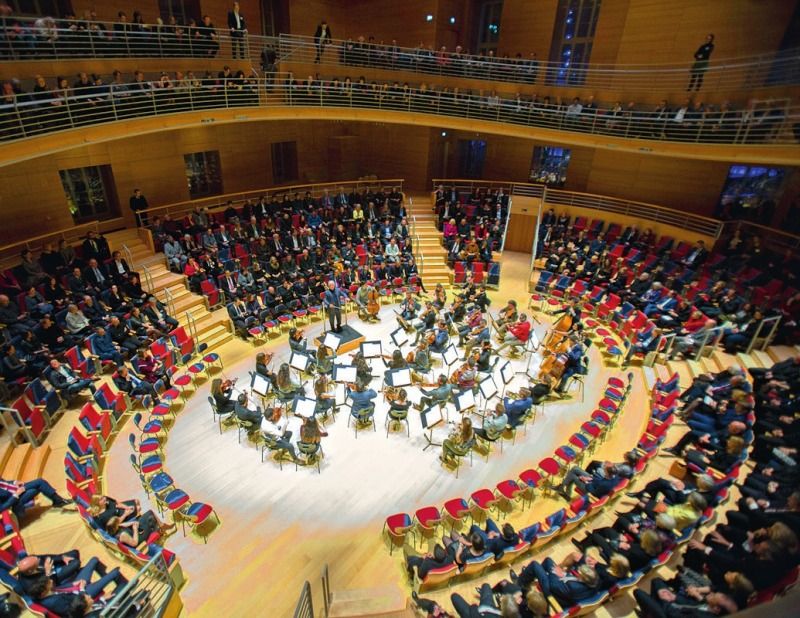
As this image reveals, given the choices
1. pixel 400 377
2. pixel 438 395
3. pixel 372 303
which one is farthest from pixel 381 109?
pixel 438 395

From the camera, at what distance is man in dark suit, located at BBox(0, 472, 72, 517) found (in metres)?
6.95

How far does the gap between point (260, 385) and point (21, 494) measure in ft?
13.1

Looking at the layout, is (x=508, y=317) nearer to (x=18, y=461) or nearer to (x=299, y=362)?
(x=299, y=362)

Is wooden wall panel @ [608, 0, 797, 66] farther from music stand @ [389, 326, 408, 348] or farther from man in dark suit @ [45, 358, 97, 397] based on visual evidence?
man in dark suit @ [45, 358, 97, 397]

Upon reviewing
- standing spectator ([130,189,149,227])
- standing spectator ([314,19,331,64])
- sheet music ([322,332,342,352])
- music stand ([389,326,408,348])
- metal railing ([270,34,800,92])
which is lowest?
music stand ([389,326,408,348])

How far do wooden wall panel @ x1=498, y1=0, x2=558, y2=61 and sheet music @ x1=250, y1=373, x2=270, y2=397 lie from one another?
1874 centimetres

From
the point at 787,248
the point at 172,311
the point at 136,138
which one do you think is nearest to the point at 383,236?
the point at 172,311

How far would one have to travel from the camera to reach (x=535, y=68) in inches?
742

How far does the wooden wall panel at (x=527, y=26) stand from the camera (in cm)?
1994

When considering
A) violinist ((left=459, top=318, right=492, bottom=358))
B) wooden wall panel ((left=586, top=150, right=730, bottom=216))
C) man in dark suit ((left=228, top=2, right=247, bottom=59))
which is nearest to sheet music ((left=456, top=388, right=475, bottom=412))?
violinist ((left=459, top=318, right=492, bottom=358))

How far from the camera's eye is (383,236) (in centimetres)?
1738

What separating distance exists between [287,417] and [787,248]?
14860 mm

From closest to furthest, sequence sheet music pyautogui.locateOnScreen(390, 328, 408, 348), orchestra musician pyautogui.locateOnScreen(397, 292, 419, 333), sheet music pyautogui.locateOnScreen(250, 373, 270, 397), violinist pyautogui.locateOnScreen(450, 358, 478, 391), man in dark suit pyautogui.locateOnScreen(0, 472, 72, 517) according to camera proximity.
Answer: man in dark suit pyautogui.locateOnScreen(0, 472, 72, 517) < sheet music pyautogui.locateOnScreen(250, 373, 270, 397) < violinist pyautogui.locateOnScreen(450, 358, 478, 391) < sheet music pyautogui.locateOnScreen(390, 328, 408, 348) < orchestra musician pyautogui.locateOnScreen(397, 292, 419, 333)

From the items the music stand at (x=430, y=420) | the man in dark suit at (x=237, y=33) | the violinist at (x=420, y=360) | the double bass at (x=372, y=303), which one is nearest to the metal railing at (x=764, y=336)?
the violinist at (x=420, y=360)
